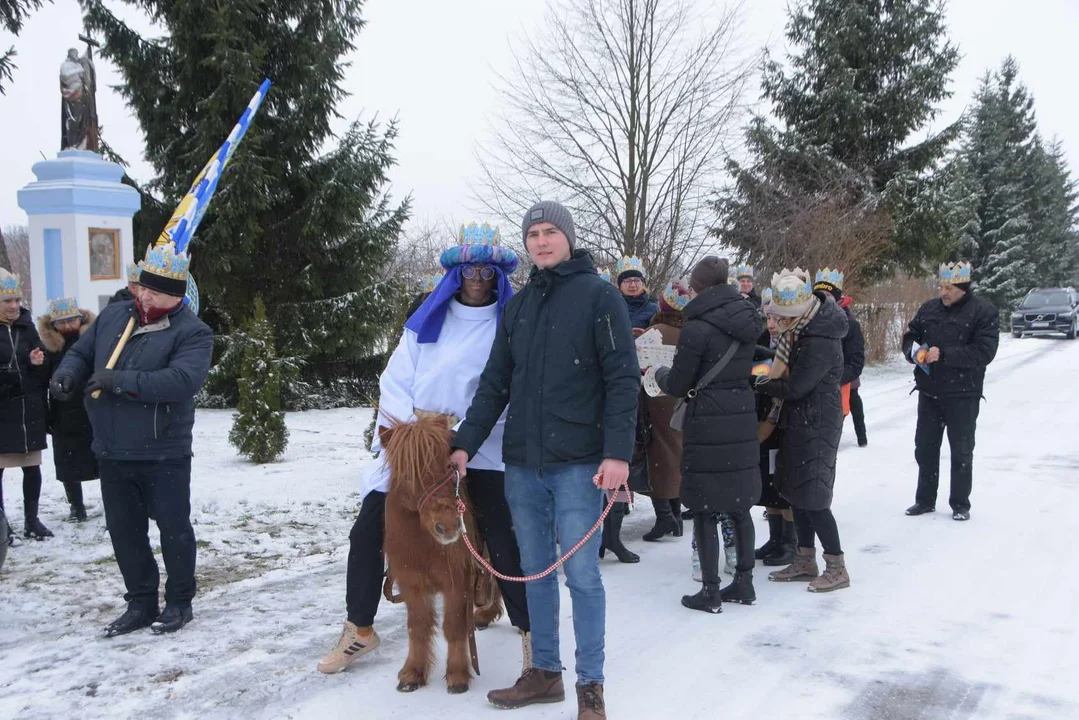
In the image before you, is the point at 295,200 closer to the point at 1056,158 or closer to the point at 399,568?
the point at 399,568

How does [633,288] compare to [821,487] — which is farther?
[633,288]

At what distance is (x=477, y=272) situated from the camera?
3812mm

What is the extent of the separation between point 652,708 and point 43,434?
16.9 ft

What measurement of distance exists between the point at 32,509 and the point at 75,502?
0.37 meters

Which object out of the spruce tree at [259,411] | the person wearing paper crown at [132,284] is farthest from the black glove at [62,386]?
the spruce tree at [259,411]

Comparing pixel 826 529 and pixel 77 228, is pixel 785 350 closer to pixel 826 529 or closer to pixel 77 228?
pixel 826 529

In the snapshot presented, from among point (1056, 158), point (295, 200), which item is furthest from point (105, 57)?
point (1056, 158)

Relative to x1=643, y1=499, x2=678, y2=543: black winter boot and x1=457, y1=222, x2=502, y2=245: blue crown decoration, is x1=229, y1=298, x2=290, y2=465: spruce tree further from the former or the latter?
x1=457, y1=222, x2=502, y2=245: blue crown decoration

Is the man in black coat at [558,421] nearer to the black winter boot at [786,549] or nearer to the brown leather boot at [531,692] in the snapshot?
the brown leather boot at [531,692]

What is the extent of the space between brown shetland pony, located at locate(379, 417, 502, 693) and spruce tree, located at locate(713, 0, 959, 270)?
20735 millimetres

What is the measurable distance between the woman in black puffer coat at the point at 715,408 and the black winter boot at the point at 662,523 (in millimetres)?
1568

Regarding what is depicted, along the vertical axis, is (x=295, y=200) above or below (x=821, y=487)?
above

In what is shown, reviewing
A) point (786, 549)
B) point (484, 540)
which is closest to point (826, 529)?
point (786, 549)

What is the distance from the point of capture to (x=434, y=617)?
3.74 meters
